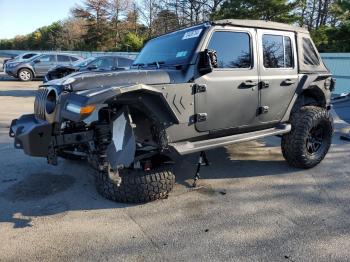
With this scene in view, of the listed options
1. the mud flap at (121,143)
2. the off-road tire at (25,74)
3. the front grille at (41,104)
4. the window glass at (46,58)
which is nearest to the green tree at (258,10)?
the window glass at (46,58)

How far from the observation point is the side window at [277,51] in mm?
5180

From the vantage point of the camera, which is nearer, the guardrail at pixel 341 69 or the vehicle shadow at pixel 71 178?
the vehicle shadow at pixel 71 178

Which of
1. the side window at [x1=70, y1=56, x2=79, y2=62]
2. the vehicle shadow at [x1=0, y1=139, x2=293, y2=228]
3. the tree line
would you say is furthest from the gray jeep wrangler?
the side window at [x1=70, y1=56, x2=79, y2=62]

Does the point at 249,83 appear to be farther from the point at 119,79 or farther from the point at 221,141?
the point at 119,79

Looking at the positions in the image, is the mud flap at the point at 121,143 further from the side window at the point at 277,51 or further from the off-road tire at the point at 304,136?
the off-road tire at the point at 304,136

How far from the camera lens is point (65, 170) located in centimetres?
554

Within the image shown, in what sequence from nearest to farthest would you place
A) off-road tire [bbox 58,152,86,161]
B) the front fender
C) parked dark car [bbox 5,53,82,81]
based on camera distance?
the front fender, off-road tire [bbox 58,152,86,161], parked dark car [bbox 5,53,82,81]

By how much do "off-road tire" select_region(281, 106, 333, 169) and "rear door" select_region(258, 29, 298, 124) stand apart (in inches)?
11.8

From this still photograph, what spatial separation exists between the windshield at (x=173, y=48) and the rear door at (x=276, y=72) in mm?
999

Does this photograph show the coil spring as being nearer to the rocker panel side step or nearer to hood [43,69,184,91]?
hood [43,69,184,91]

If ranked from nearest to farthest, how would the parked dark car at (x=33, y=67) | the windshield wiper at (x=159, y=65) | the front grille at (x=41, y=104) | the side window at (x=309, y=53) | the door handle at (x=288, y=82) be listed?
the front grille at (x=41, y=104) < the windshield wiper at (x=159, y=65) < the door handle at (x=288, y=82) < the side window at (x=309, y=53) < the parked dark car at (x=33, y=67)

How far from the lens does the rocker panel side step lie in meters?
4.25

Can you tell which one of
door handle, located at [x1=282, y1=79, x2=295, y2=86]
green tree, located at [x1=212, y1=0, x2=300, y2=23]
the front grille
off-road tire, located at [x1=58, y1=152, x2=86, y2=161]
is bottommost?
off-road tire, located at [x1=58, y1=152, x2=86, y2=161]

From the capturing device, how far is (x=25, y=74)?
20.4 m
